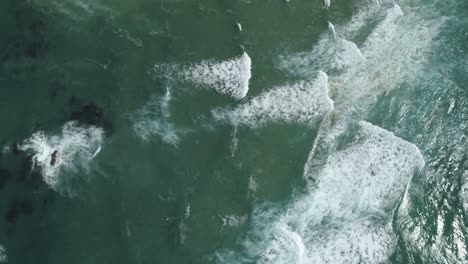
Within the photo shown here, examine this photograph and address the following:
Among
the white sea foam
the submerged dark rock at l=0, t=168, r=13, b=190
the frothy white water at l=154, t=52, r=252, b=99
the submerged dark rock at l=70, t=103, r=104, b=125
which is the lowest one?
the submerged dark rock at l=0, t=168, r=13, b=190

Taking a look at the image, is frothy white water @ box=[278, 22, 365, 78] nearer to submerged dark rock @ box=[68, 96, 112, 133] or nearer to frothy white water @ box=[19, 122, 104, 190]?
submerged dark rock @ box=[68, 96, 112, 133]

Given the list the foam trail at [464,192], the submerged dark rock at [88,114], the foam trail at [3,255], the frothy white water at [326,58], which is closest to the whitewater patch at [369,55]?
the frothy white water at [326,58]

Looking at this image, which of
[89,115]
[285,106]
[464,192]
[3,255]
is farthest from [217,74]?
[464,192]

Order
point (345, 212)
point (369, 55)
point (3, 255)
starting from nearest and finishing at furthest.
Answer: point (3, 255), point (345, 212), point (369, 55)

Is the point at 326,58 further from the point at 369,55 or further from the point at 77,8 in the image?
the point at 77,8

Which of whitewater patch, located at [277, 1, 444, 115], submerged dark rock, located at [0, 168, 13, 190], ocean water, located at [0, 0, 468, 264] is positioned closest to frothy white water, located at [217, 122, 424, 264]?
ocean water, located at [0, 0, 468, 264]

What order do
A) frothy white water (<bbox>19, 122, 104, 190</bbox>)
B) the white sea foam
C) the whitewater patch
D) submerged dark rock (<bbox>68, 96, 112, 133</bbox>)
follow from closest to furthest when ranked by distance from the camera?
frothy white water (<bbox>19, 122, 104, 190</bbox>), submerged dark rock (<bbox>68, 96, 112, 133</bbox>), the white sea foam, the whitewater patch

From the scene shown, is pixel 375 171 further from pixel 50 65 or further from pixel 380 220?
pixel 50 65
